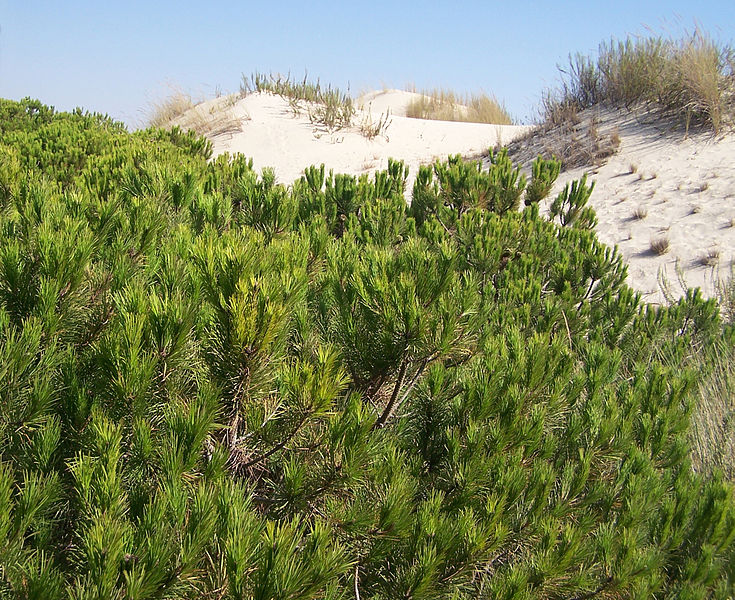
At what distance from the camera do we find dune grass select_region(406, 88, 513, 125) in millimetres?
18828

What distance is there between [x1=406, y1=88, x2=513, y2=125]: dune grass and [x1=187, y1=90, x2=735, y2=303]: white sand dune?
2.01m

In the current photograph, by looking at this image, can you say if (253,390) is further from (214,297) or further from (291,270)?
(291,270)

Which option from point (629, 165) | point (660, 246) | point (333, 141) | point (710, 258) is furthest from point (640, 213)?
point (333, 141)

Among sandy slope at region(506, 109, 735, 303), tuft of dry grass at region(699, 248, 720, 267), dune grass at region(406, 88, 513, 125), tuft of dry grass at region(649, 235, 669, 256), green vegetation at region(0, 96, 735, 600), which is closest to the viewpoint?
green vegetation at region(0, 96, 735, 600)

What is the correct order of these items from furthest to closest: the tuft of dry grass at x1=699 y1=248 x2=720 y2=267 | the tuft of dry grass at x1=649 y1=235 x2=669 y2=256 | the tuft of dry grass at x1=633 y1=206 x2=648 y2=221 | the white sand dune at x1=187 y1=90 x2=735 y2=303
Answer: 1. the tuft of dry grass at x1=633 y1=206 x2=648 y2=221
2. the tuft of dry grass at x1=649 y1=235 x2=669 y2=256
3. the white sand dune at x1=187 y1=90 x2=735 y2=303
4. the tuft of dry grass at x1=699 y1=248 x2=720 y2=267

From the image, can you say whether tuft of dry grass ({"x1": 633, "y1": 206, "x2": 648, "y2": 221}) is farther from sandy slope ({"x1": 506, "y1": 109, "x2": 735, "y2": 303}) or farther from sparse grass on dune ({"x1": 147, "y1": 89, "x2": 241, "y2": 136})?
sparse grass on dune ({"x1": 147, "y1": 89, "x2": 241, "y2": 136})

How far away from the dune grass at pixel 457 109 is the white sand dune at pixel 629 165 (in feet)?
6.59

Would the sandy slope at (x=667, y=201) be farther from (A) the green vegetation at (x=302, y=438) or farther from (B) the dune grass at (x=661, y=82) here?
(A) the green vegetation at (x=302, y=438)

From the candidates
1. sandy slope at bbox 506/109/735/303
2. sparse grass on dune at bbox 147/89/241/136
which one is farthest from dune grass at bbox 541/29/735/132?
sparse grass on dune at bbox 147/89/241/136

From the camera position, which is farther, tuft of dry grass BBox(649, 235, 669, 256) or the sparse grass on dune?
the sparse grass on dune

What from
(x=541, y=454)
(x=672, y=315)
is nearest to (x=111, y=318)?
(x=541, y=454)

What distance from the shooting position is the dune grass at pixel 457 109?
741 inches

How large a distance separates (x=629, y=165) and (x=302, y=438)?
10.2m

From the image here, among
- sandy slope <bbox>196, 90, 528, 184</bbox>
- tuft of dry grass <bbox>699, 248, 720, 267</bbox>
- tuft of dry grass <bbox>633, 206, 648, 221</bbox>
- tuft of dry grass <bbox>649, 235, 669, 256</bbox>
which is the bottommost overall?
tuft of dry grass <bbox>699, 248, 720, 267</bbox>
